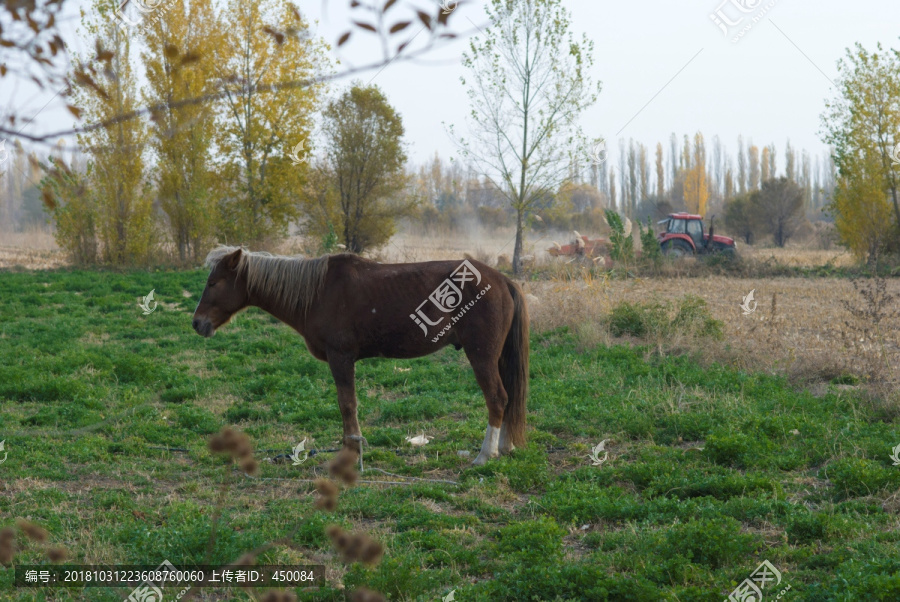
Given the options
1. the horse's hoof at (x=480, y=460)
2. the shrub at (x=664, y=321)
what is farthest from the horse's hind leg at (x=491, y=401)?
the shrub at (x=664, y=321)

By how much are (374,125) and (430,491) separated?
21167 mm

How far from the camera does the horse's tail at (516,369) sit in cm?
658

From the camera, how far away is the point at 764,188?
136 ft

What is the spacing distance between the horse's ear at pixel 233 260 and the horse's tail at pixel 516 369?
2516mm

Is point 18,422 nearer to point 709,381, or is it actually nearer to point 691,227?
point 709,381

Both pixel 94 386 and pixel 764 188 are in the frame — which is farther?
pixel 764 188

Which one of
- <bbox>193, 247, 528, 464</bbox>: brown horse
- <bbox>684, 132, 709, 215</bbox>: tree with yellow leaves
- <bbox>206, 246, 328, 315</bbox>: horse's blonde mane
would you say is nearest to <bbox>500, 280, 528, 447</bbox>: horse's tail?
<bbox>193, 247, 528, 464</bbox>: brown horse

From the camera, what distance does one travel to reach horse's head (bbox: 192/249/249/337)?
6841mm

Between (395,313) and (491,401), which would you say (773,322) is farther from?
(395,313)

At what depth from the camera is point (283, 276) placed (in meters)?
6.78

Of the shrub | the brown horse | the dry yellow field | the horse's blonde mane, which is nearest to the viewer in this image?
the brown horse

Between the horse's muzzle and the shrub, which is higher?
the horse's muzzle

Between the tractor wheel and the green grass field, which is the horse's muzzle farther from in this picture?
the tractor wheel

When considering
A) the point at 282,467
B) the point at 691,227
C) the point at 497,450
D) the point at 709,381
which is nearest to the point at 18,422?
the point at 282,467
